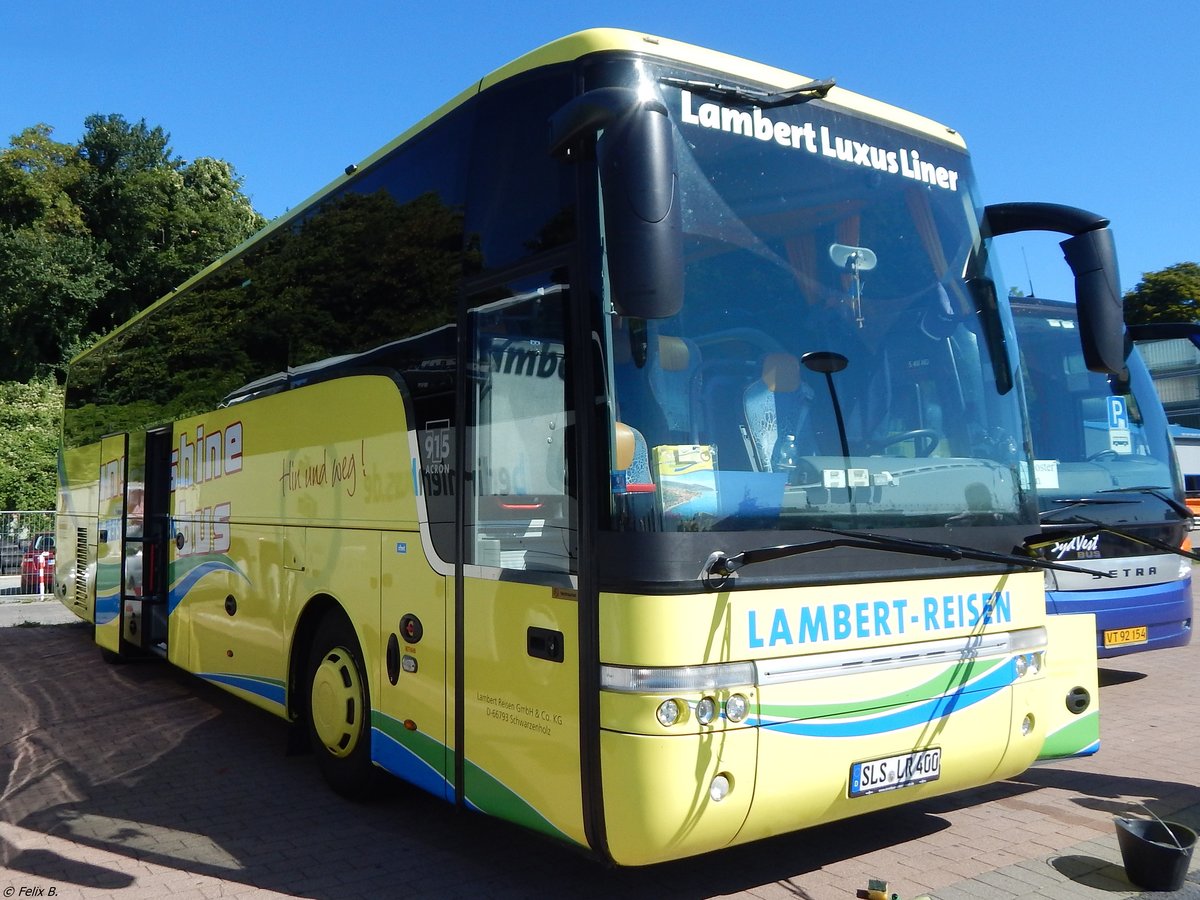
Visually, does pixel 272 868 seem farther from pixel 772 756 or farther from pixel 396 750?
pixel 772 756

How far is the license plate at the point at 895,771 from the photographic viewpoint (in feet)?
14.2

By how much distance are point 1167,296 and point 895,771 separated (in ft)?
201

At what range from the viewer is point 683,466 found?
4.04m

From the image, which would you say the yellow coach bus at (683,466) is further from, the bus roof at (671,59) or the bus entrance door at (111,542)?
the bus entrance door at (111,542)

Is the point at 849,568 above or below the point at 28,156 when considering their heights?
below

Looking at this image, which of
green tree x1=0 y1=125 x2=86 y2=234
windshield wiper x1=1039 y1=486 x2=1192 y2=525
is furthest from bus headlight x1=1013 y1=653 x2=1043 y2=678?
green tree x1=0 y1=125 x2=86 y2=234

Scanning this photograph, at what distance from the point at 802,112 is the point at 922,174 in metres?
0.78

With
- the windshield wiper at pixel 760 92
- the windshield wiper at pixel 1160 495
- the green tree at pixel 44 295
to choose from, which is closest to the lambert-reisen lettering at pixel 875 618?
the windshield wiper at pixel 760 92

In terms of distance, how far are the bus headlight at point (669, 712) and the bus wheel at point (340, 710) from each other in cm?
250

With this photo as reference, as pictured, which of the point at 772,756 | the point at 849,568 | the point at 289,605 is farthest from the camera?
the point at 289,605

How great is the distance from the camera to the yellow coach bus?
3.95 metres

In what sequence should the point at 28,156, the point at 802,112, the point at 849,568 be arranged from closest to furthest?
the point at 849,568, the point at 802,112, the point at 28,156

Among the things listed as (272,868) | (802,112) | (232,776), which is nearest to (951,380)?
(802,112)

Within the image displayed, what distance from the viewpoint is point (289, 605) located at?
22.4 feet
